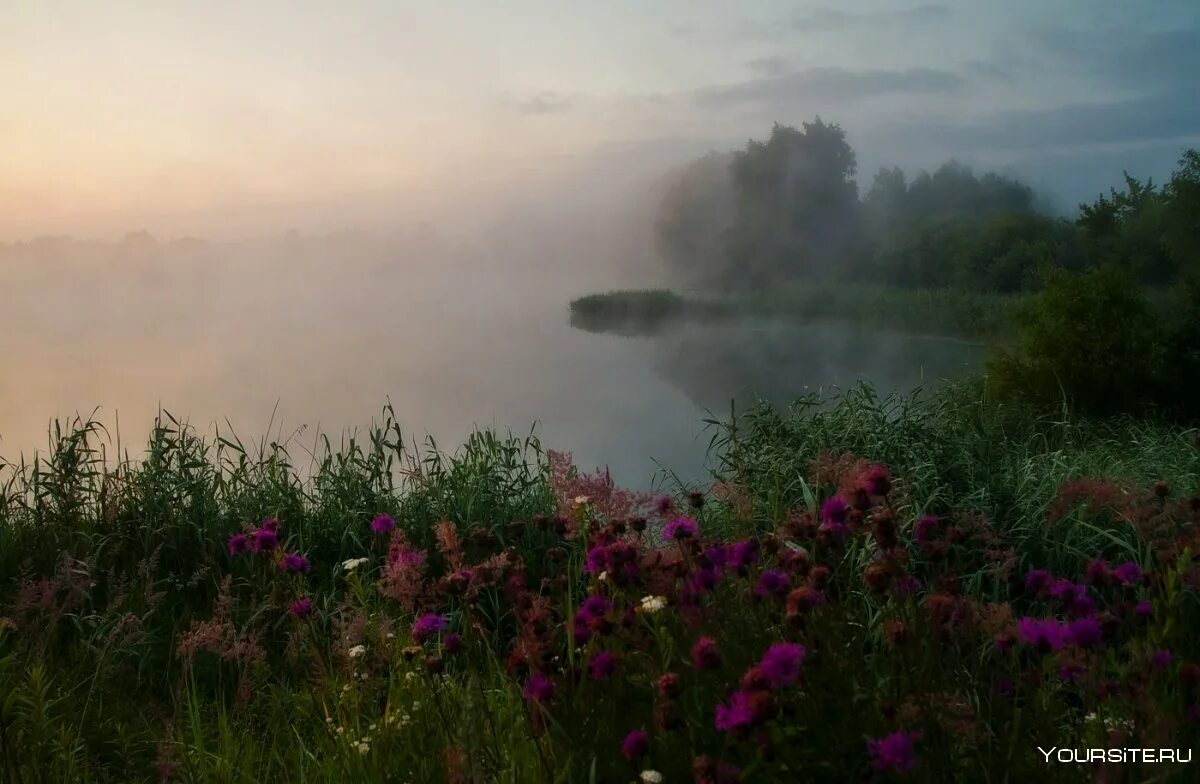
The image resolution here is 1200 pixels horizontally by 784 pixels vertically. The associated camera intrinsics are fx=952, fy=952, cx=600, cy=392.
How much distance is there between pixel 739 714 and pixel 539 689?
44 cm

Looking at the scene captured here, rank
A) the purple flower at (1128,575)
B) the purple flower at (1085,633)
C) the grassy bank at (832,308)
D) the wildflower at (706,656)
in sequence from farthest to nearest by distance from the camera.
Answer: the grassy bank at (832,308) < the purple flower at (1128,575) < the purple flower at (1085,633) < the wildflower at (706,656)

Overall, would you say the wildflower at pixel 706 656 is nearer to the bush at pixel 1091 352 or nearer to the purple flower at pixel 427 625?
the purple flower at pixel 427 625

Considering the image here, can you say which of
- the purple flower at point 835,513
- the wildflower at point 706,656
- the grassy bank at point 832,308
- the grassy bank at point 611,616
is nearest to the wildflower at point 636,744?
the grassy bank at point 611,616

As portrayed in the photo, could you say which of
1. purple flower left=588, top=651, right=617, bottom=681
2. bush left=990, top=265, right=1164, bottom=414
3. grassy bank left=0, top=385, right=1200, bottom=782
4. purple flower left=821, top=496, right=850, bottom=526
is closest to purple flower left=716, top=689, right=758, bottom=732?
grassy bank left=0, top=385, right=1200, bottom=782

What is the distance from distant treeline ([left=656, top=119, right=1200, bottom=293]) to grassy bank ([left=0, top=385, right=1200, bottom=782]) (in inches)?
156

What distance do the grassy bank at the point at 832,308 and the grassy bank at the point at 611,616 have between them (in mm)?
3236

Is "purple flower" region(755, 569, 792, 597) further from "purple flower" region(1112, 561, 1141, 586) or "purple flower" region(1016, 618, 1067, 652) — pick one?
"purple flower" region(1112, 561, 1141, 586)

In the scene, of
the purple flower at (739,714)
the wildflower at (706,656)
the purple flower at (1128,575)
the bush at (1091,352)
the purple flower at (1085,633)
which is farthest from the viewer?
the bush at (1091,352)

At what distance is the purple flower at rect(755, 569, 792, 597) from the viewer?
1624 mm

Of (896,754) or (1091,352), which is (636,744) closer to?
(896,754)

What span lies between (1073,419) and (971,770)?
4.68 meters

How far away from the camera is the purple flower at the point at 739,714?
123 centimetres

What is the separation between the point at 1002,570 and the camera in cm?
214

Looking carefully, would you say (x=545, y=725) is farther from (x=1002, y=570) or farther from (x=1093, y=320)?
(x=1093, y=320)
